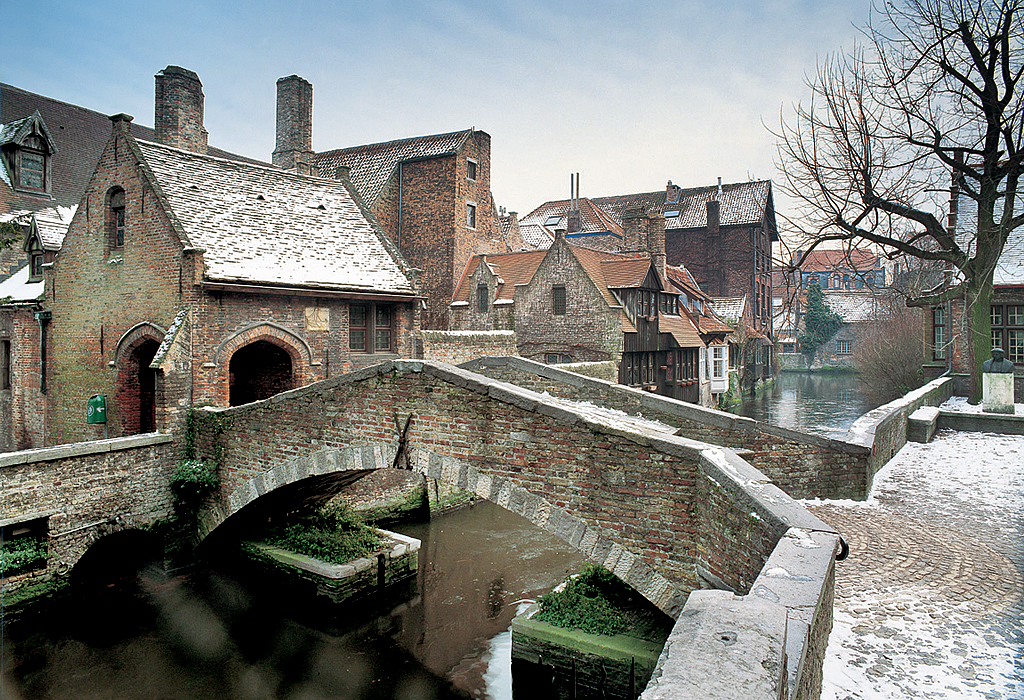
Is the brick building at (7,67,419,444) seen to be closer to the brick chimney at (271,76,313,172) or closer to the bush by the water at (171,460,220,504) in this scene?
the bush by the water at (171,460,220,504)

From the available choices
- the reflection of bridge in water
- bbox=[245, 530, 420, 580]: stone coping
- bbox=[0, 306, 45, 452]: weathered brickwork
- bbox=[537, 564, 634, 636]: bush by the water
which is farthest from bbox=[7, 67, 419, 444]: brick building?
bbox=[537, 564, 634, 636]: bush by the water

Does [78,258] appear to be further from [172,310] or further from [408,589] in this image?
[408,589]

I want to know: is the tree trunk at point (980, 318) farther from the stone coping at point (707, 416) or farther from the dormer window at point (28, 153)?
the dormer window at point (28, 153)

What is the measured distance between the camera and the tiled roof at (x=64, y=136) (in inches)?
966

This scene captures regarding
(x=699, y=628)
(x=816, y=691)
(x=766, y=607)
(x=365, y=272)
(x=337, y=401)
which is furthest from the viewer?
(x=365, y=272)

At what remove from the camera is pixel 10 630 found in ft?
34.6

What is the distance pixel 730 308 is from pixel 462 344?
25.7 m

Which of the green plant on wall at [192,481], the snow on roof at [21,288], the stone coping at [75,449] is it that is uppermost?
the snow on roof at [21,288]

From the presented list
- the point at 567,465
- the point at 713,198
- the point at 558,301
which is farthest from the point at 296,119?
the point at 713,198

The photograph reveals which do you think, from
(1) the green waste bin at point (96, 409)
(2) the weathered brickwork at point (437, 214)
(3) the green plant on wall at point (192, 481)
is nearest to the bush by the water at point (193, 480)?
(3) the green plant on wall at point (192, 481)

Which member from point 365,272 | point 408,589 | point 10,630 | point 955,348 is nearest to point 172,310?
point 365,272

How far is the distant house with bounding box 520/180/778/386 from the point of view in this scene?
4334 cm

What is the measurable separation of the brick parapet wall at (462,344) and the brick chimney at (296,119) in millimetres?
8062

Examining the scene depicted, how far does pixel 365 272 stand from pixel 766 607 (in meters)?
13.7
